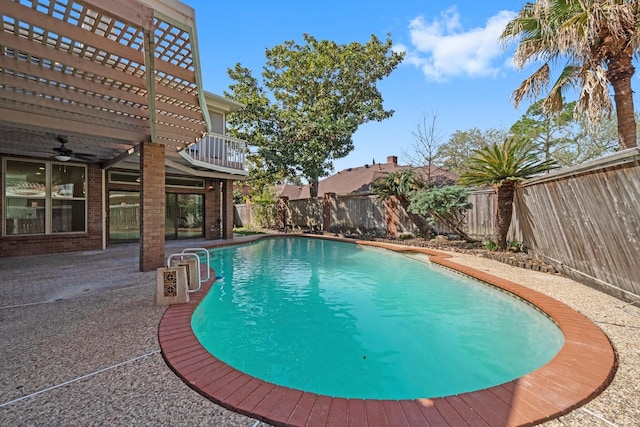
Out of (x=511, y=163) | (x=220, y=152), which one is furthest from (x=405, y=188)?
(x=220, y=152)

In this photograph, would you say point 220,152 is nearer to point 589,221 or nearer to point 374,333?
point 374,333

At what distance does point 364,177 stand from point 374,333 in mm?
18898

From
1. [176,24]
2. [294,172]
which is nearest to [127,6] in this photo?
[176,24]

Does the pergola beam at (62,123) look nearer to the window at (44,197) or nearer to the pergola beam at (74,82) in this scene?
the pergola beam at (74,82)

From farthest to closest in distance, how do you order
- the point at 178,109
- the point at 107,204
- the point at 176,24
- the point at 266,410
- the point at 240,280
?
the point at 107,204 → the point at 240,280 → the point at 178,109 → the point at 176,24 → the point at 266,410

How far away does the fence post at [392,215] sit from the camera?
13.6m

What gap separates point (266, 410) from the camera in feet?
6.92

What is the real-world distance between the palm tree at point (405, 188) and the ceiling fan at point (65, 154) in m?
10.9

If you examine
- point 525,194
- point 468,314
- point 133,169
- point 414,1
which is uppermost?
point 414,1

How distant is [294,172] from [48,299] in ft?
47.8

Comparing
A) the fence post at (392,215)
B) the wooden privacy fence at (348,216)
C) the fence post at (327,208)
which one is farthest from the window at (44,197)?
the fence post at (392,215)

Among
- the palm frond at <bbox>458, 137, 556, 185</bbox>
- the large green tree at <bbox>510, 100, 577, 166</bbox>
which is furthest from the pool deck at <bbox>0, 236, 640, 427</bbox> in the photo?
the large green tree at <bbox>510, 100, 577, 166</bbox>

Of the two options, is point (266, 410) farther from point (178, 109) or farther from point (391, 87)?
point (391, 87)

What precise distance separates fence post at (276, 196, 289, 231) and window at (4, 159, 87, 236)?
37.6 feet
